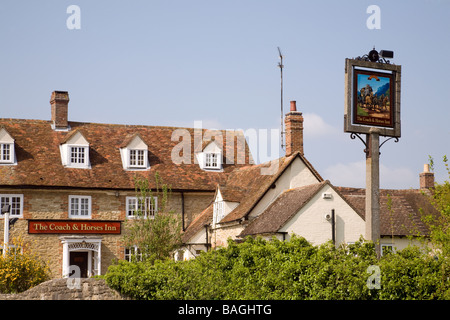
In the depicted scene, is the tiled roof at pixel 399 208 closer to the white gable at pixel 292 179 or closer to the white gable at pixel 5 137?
the white gable at pixel 292 179

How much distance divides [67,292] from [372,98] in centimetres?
1200

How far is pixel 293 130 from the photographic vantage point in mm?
34062

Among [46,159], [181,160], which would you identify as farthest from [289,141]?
[46,159]

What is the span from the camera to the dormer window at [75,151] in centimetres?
3816

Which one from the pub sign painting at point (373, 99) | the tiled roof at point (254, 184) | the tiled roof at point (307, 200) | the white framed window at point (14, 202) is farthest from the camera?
the white framed window at point (14, 202)

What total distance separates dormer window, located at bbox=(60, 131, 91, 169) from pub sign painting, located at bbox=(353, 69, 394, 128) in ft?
64.4

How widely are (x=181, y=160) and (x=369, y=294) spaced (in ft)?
87.2

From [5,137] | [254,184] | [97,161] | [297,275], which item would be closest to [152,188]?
[97,161]

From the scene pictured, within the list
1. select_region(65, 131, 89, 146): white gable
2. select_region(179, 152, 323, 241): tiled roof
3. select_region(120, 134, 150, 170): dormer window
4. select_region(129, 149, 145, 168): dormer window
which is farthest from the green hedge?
select_region(129, 149, 145, 168): dormer window

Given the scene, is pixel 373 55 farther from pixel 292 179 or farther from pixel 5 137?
pixel 5 137

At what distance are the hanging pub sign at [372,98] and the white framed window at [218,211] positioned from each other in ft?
43.1

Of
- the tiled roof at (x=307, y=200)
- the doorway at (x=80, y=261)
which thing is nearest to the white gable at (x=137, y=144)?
the doorway at (x=80, y=261)
